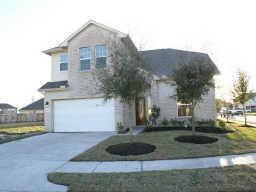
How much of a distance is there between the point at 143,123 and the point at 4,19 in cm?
1334

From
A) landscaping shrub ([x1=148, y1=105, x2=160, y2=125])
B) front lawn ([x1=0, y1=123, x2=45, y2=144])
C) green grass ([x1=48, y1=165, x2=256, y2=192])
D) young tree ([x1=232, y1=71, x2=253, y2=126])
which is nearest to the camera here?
green grass ([x1=48, y1=165, x2=256, y2=192])

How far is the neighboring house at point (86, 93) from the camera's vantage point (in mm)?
15258

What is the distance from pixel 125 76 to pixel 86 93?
280 inches

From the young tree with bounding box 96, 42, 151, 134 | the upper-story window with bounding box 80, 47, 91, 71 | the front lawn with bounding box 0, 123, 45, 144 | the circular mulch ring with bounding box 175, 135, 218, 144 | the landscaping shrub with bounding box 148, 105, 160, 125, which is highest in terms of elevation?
the upper-story window with bounding box 80, 47, 91, 71

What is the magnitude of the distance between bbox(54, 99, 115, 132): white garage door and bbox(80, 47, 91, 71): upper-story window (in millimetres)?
2443

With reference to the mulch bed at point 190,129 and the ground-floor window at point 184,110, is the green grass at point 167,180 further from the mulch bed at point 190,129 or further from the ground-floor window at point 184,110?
the ground-floor window at point 184,110

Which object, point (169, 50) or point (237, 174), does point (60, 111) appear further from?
point (237, 174)

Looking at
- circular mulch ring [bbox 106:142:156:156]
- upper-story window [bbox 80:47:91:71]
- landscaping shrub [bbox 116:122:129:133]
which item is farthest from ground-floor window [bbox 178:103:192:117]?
circular mulch ring [bbox 106:142:156:156]

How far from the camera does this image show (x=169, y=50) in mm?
21484

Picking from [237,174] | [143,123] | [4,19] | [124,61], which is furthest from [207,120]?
[4,19]

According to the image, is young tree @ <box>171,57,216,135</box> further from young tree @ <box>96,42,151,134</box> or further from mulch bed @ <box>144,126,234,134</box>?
mulch bed @ <box>144,126,234,134</box>

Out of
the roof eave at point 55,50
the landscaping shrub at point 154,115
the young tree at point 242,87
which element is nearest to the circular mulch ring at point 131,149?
the landscaping shrub at point 154,115

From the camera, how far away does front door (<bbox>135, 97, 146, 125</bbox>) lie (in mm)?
19163

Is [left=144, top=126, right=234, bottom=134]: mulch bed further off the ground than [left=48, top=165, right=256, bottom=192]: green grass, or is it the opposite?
[left=144, top=126, right=234, bottom=134]: mulch bed
